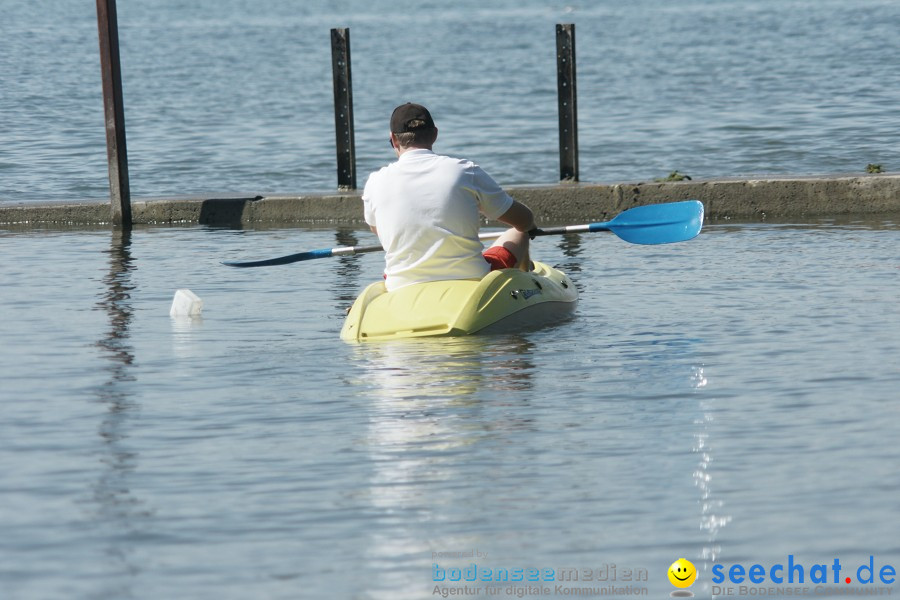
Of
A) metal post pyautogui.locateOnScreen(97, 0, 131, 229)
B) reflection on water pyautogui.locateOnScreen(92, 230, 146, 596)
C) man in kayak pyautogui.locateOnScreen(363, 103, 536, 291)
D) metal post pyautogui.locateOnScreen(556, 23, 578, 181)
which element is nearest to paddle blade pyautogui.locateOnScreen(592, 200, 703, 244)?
man in kayak pyautogui.locateOnScreen(363, 103, 536, 291)

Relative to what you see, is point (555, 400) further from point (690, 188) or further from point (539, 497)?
point (690, 188)

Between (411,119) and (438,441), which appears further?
(411,119)

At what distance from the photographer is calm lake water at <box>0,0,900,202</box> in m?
21.0

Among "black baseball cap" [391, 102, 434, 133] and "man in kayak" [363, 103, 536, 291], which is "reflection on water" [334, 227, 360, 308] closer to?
"man in kayak" [363, 103, 536, 291]

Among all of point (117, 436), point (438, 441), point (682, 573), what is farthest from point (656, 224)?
point (682, 573)

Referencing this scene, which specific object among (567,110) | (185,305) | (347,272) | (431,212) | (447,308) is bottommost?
(347,272)

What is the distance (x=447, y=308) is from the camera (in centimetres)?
844

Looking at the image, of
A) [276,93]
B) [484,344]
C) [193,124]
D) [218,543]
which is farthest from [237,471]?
[276,93]

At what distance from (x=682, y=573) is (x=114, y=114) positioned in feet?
36.9

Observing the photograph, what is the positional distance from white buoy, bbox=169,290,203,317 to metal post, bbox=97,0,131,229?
5423 mm

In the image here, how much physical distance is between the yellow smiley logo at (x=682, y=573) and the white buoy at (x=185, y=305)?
5.41 meters

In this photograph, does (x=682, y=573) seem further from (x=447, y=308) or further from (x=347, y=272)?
(x=347, y=272)

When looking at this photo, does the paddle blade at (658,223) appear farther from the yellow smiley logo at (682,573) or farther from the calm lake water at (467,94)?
the calm lake water at (467,94)

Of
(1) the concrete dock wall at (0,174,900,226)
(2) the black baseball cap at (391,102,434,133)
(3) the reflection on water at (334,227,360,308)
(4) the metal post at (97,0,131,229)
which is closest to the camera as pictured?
(2) the black baseball cap at (391,102,434,133)
